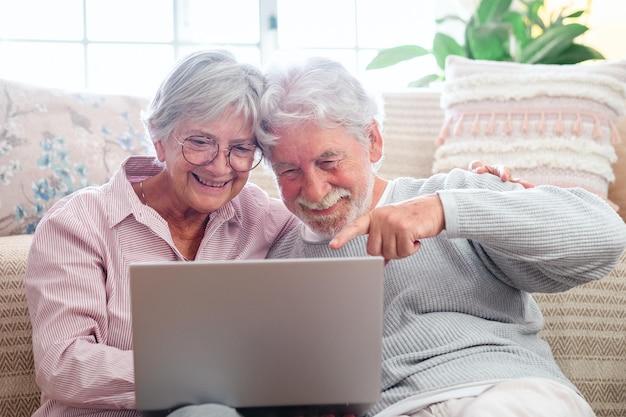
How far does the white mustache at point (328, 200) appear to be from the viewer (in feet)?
4.46

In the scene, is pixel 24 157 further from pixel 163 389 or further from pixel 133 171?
pixel 163 389

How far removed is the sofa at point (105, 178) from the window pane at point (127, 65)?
3.31 feet

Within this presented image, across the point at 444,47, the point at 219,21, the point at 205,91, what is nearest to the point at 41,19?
the point at 219,21

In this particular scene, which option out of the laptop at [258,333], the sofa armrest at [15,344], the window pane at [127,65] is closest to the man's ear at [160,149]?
the sofa armrest at [15,344]

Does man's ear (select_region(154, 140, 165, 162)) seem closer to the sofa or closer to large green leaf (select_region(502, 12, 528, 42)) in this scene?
the sofa

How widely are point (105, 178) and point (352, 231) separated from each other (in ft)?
3.48

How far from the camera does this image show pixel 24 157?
1.94 meters

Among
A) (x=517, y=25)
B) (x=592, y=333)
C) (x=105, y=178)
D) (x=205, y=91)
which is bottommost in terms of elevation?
(x=592, y=333)

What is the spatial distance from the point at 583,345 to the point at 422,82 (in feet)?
4.42

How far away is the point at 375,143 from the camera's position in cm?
146

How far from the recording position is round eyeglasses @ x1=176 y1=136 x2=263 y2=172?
1358 millimetres

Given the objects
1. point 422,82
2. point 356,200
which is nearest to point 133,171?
point 356,200

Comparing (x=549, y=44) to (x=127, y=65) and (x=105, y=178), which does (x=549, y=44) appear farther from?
(x=127, y=65)

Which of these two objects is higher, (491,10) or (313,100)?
(491,10)
